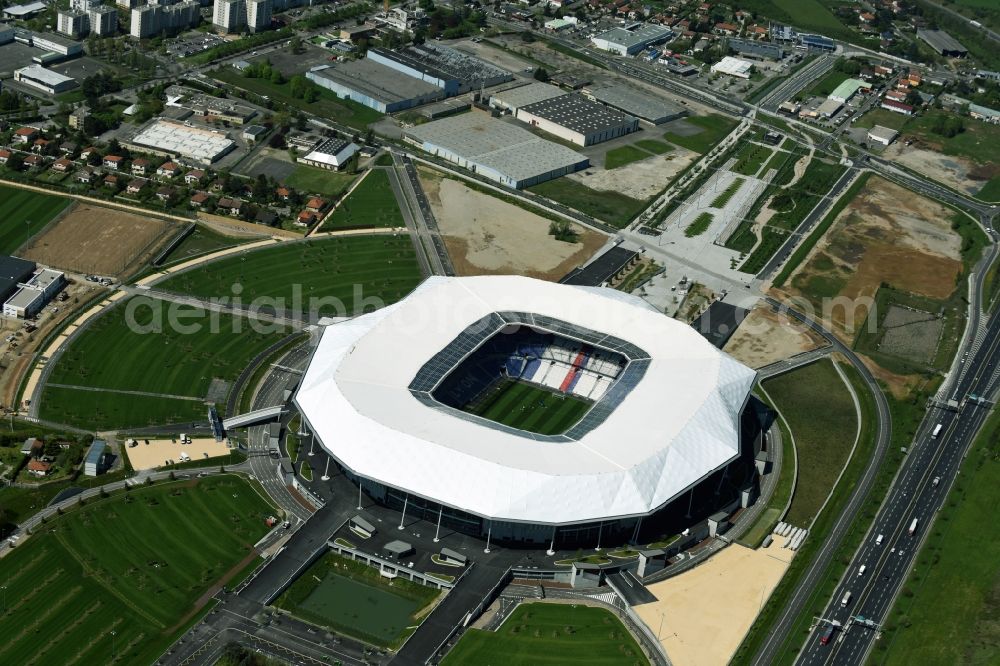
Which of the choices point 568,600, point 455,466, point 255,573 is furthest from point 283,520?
point 568,600

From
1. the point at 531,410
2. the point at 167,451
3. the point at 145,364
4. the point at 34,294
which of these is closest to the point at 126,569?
the point at 167,451

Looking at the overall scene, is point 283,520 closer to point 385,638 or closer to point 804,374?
point 385,638

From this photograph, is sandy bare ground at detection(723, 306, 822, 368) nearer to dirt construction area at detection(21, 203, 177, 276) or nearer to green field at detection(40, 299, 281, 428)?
green field at detection(40, 299, 281, 428)

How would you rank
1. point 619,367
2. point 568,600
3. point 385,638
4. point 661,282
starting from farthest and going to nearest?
point 661,282, point 619,367, point 568,600, point 385,638

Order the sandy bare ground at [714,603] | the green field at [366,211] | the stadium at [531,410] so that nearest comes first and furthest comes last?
1. the sandy bare ground at [714,603]
2. the stadium at [531,410]
3. the green field at [366,211]

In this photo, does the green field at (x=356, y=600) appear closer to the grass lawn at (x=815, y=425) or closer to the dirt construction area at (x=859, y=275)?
the grass lawn at (x=815, y=425)

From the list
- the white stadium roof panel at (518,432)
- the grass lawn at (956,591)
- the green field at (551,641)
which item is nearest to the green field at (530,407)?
the white stadium roof panel at (518,432)
